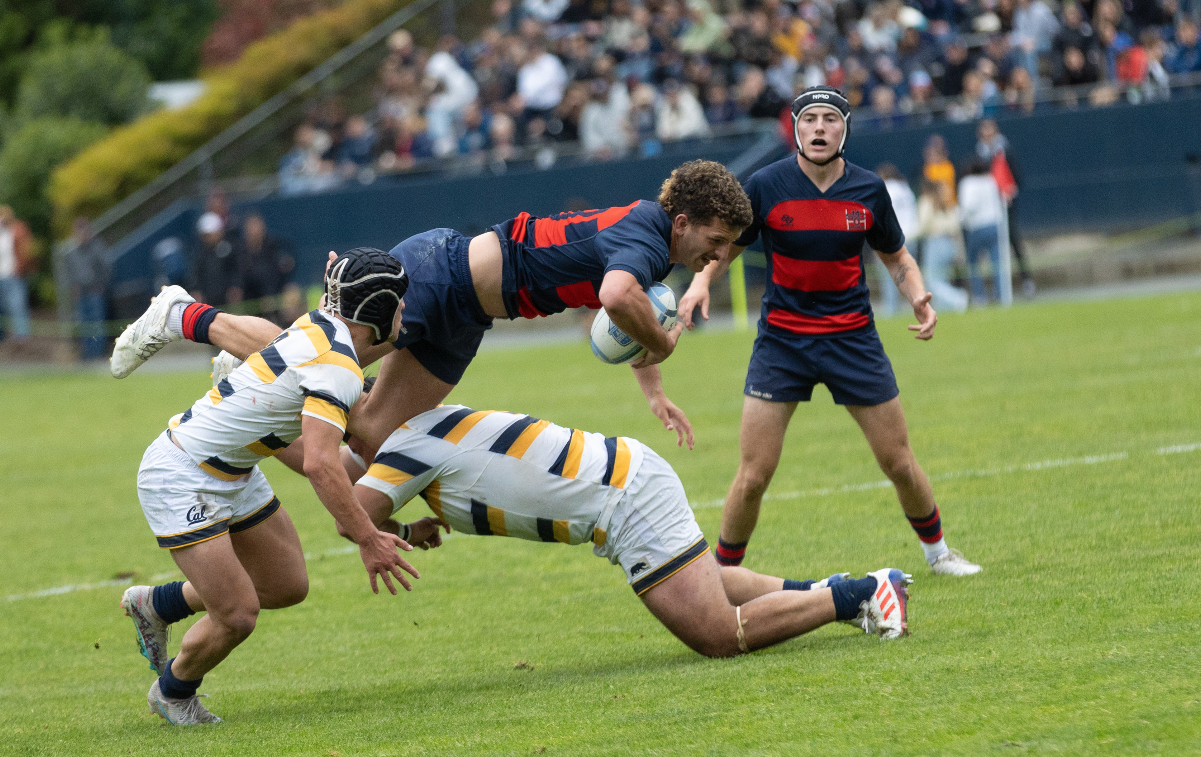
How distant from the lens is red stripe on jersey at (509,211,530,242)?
6113 millimetres

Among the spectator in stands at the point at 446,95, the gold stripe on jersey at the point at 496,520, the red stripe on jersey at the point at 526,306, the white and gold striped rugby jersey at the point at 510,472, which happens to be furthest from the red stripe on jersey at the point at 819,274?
the spectator in stands at the point at 446,95

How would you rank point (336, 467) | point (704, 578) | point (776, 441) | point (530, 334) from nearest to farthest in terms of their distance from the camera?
point (336, 467), point (704, 578), point (776, 441), point (530, 334)

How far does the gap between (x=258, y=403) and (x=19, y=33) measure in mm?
38259

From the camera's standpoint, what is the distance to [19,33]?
3875 cm

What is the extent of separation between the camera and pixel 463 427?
5.79 meters

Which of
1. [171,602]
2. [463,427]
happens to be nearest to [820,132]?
[463,427]

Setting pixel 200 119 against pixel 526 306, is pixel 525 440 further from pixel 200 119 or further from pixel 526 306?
pixel 200 119

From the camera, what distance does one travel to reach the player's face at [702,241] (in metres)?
5.80

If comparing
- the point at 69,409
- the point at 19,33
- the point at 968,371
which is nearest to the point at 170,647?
the point at 968,371

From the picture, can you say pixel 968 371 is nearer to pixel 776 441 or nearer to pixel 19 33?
pixel 776 441

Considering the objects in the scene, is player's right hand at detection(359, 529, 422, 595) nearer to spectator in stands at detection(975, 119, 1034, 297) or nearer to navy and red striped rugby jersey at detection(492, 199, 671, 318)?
navy and red striped rugby jersey at detection(492, 199, 671, 318)

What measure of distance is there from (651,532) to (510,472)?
0.66 meters

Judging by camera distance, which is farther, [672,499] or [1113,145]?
[1113,145]

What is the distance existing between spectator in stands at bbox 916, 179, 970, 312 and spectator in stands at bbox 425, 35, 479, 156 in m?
9.82
